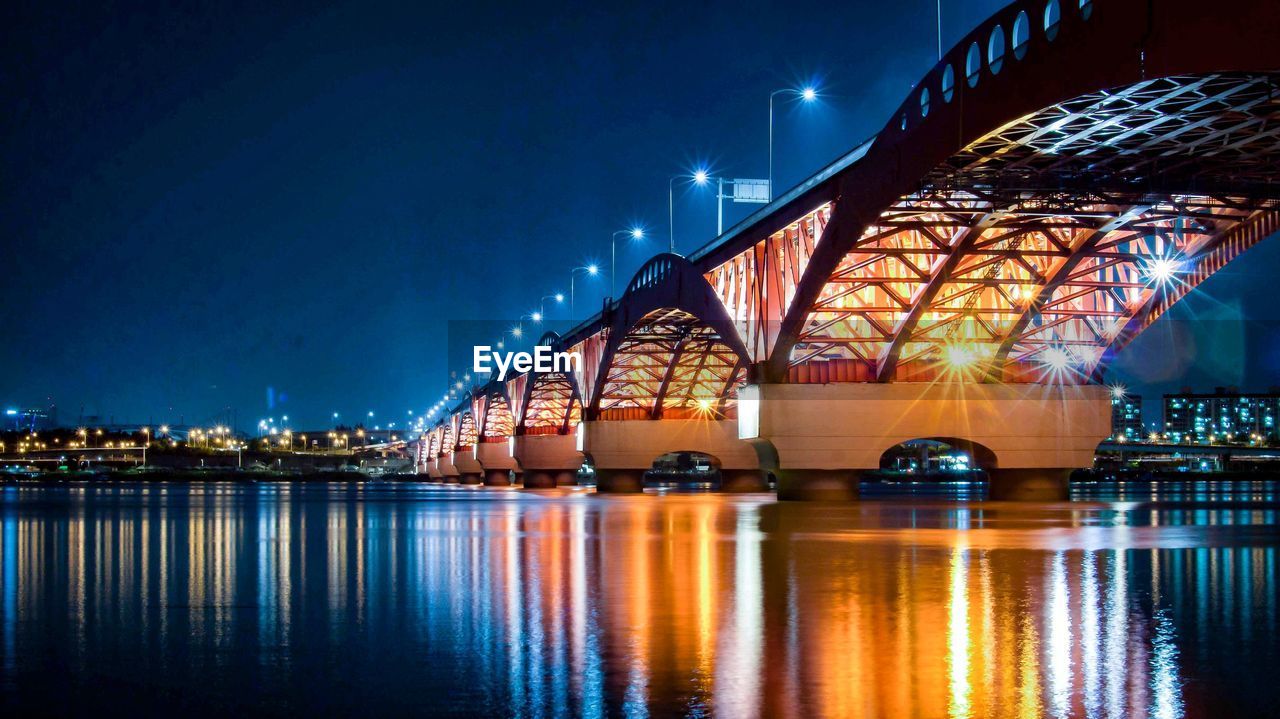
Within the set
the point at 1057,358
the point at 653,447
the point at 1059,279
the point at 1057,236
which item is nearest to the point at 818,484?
the point at 1057,358

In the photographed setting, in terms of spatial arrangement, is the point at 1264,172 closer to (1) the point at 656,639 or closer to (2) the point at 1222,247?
(2) the point at 1222,247

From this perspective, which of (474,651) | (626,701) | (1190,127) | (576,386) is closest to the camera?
(626,701)

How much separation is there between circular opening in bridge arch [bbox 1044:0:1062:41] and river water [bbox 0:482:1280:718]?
11446 millimetres

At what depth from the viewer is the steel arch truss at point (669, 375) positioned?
86.1 meters

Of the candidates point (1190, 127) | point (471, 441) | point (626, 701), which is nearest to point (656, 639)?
point (626, 701)

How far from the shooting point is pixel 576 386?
345 feet

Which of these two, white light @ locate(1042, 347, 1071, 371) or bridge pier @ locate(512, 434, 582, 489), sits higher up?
white light @ locate(1042, 347, 1071, 371)

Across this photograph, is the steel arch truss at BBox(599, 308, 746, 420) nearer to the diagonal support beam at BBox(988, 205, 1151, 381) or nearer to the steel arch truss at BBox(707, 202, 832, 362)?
the steel arch truss at BBox(707, 202, 832, 362)

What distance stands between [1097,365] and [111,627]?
52490mm

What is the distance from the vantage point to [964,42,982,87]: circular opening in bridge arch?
3475 centimetres

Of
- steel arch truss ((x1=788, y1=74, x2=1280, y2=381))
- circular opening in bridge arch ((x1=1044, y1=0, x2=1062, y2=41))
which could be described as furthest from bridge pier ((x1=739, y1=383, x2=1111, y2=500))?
circular opening in bridge arch ((x1=1044, y1=0, x2=1062, y2=41))

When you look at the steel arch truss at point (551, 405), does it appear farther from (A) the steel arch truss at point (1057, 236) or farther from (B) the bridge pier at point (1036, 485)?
(B) the bridge pier at point (1036, 485)

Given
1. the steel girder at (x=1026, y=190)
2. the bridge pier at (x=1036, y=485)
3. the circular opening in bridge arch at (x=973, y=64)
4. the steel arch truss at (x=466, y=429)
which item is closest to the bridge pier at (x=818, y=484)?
the steel girder at (x=1026, y=190)
